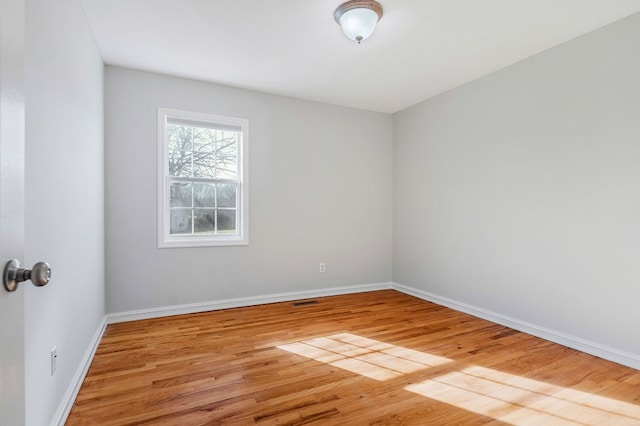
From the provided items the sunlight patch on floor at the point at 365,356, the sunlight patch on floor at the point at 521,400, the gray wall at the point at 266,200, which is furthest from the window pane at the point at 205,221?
the sunlight patch on floor at the point at 521,400

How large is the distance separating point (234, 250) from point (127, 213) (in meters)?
1.19

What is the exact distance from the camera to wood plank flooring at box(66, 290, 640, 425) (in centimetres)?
179

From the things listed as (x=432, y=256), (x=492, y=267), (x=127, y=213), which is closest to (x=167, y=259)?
(x=127, y=213)

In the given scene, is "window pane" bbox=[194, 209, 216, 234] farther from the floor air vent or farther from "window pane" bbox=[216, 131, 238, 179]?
the floor air vent

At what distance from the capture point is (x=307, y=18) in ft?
8.02

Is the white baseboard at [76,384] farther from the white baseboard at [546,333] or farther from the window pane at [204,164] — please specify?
the white baseboard at [546,333]

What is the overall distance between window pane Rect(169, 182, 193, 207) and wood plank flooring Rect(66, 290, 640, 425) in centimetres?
128

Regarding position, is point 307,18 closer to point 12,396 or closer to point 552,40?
point 552,40

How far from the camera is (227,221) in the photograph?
151 inches

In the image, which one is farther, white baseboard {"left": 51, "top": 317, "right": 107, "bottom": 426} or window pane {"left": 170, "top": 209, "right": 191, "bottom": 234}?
window pane {"left": 170, "top": 209, "right": 191, "bottom": 234}

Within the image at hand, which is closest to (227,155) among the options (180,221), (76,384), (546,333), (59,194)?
(180,221)

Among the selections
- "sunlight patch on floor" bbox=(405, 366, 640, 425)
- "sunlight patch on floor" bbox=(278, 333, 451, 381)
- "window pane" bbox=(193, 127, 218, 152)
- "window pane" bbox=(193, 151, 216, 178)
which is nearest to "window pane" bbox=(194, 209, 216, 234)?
"window pane" bbox=(193, 151, 216, 178)

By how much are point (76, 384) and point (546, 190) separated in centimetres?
398

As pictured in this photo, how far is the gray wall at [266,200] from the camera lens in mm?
3273
